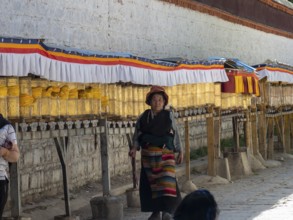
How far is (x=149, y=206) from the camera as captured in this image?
10695 mm

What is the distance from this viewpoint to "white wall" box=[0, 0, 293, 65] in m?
12.1

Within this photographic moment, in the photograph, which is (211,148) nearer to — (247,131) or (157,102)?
(247,131)

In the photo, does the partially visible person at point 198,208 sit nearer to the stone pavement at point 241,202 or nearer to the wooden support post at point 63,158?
the wooden support post at point 63,158

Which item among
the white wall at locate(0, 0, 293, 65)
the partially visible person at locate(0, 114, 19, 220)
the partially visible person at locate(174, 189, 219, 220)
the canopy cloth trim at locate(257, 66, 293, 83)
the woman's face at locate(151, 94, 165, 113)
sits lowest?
the partially visible person at locate(174, 189, 219, 220)

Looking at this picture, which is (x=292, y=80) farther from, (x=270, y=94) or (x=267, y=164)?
(x=267, y=164)

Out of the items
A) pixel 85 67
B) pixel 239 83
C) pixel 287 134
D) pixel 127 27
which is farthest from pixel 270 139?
pixel 85 67

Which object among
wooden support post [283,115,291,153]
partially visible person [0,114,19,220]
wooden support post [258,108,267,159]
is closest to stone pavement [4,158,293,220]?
partially visible person [0,114,19,220]

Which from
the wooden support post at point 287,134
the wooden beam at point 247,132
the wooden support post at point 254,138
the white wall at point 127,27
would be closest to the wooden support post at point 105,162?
the white wall at point 127,27

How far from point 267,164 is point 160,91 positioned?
11.0 metres

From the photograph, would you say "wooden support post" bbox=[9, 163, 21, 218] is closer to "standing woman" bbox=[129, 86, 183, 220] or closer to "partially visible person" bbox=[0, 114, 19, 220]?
"partially visible person" bbox=[0, 114, 19, 220]

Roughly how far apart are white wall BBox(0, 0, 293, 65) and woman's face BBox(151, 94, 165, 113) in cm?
225

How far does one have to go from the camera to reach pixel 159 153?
1058 centimetres

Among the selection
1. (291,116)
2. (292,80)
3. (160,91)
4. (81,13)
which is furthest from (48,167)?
(291,116)

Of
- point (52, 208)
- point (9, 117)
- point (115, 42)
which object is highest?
point (115, 42)
